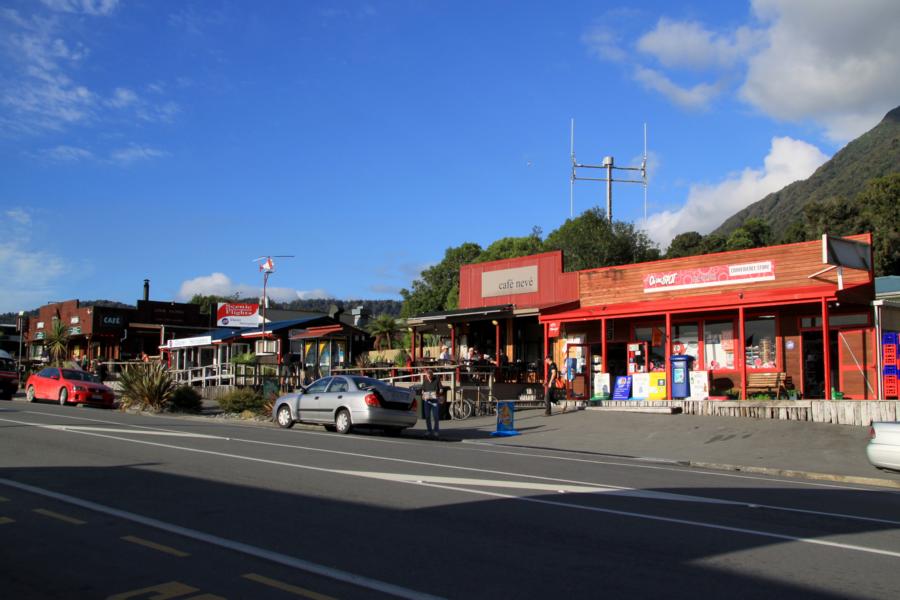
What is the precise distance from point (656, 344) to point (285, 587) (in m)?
22.4

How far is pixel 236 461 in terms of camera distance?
12.8 m

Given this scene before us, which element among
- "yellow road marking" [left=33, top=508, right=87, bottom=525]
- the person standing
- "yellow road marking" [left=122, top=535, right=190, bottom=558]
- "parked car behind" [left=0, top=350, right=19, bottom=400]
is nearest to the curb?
the person standing

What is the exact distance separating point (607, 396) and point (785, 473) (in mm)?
10952

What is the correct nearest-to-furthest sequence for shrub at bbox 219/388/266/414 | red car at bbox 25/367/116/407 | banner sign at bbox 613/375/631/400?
banner sign at bbox 613/375/631/400
shrub at bbox 219/388/266/414
red car at bbox 25/367/116/407

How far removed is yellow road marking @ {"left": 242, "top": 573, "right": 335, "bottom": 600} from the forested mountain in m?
108

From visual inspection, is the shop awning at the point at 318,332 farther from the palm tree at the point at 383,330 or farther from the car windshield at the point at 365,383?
the palm tree at the point at 383,330

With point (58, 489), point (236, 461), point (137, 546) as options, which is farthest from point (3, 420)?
point (137, 546)

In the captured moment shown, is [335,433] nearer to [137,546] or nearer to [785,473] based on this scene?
[785,473]

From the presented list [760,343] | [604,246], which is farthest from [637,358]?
[604,246]

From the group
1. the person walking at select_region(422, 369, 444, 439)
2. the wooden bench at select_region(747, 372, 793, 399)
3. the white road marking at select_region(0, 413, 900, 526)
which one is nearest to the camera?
Answer: the white road marking at select_region(0, 413, 900, 526)

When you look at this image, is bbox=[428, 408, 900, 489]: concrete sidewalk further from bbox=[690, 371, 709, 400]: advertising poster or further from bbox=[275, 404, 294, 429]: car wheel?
bbox=[275, 404, 294, 429]: car wheel

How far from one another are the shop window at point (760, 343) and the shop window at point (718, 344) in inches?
19.1

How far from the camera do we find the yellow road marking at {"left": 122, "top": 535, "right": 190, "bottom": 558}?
683 centimetres

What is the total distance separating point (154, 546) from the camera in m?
7.07
